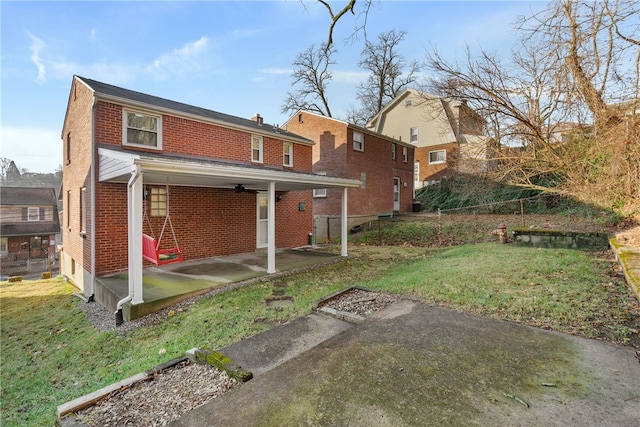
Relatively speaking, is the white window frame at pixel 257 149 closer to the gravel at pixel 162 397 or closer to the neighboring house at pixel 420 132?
the gravel at pixel 162 397

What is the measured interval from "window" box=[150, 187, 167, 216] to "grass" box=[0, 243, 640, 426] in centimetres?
295

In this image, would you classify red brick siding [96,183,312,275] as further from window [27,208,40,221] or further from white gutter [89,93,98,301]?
window [27,208,40,221]

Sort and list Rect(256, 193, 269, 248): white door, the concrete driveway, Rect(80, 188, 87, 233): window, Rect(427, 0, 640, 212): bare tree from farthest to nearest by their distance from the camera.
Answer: Rect(256, 193, 269, 248): white door < Rect(80, 188, 87, 233): window < Rect(427, 0, 640, 212): bare tree < the concrete driveway

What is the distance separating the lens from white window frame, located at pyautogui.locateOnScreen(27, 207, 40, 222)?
2705 cm

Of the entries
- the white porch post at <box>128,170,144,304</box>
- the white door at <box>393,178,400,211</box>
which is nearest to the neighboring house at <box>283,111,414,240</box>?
the white door at <box>393,178,400,211</box>

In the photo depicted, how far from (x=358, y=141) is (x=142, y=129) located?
440 inches

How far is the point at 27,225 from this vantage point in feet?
87.7

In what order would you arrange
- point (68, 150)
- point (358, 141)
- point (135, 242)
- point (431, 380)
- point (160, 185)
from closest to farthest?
point (431, 380)
point (135, 242)
point (160, 185)
point (68, 150)
point (358, 141)

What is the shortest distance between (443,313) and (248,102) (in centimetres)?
1677

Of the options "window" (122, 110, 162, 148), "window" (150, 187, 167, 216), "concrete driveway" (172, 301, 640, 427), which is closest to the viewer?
"concrete driveway" (172, 301, 640, 427)

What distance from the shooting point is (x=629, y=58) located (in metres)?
6.03

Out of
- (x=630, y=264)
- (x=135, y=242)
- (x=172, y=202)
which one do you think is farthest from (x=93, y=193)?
(x=630, y=264)

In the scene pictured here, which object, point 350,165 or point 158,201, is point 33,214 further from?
point 350,165

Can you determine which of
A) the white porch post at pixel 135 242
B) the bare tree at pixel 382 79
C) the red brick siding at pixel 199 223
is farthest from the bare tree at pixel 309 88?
the white porch post at pixel 135 242
